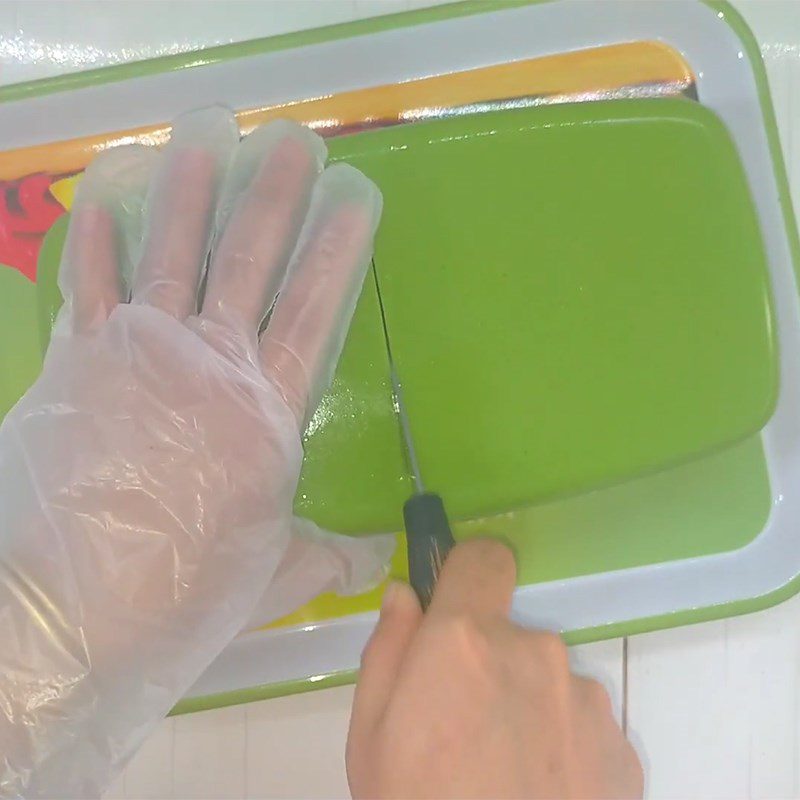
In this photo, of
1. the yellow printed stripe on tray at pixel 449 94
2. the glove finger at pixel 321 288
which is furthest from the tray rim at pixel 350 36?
the glove finger at pixel 321 288

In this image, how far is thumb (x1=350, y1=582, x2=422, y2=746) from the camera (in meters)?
0.52

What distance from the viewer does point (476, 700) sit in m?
0.50

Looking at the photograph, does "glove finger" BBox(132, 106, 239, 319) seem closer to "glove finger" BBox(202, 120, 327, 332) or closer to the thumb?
"glove finger" BBox(202, 120, 327, 332)

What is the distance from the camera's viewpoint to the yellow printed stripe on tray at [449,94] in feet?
2.45

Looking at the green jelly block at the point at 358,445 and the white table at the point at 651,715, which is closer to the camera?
the green jelly block at the point at 358,445

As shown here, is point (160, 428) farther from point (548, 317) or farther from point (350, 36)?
point (350, 36)

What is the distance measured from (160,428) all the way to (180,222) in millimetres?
154

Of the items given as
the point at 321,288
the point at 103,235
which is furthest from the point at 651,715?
the point at 103,235

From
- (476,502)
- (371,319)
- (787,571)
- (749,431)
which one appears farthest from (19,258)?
(787,571)

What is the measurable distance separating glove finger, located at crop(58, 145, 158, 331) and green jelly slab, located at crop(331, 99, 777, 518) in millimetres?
189

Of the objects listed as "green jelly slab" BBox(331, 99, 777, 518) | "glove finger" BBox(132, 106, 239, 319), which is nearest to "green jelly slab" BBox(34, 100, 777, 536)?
"green jelly slab" BBox(331, 99, 777, 518)

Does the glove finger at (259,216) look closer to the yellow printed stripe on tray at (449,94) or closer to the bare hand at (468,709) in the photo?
the yellow printed stripe on tray at (449,94)

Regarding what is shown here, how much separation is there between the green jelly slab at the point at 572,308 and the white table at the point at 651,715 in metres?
0.22

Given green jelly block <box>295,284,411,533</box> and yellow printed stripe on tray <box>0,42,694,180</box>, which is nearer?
green jelly block <box>295,284,411,533</box>
